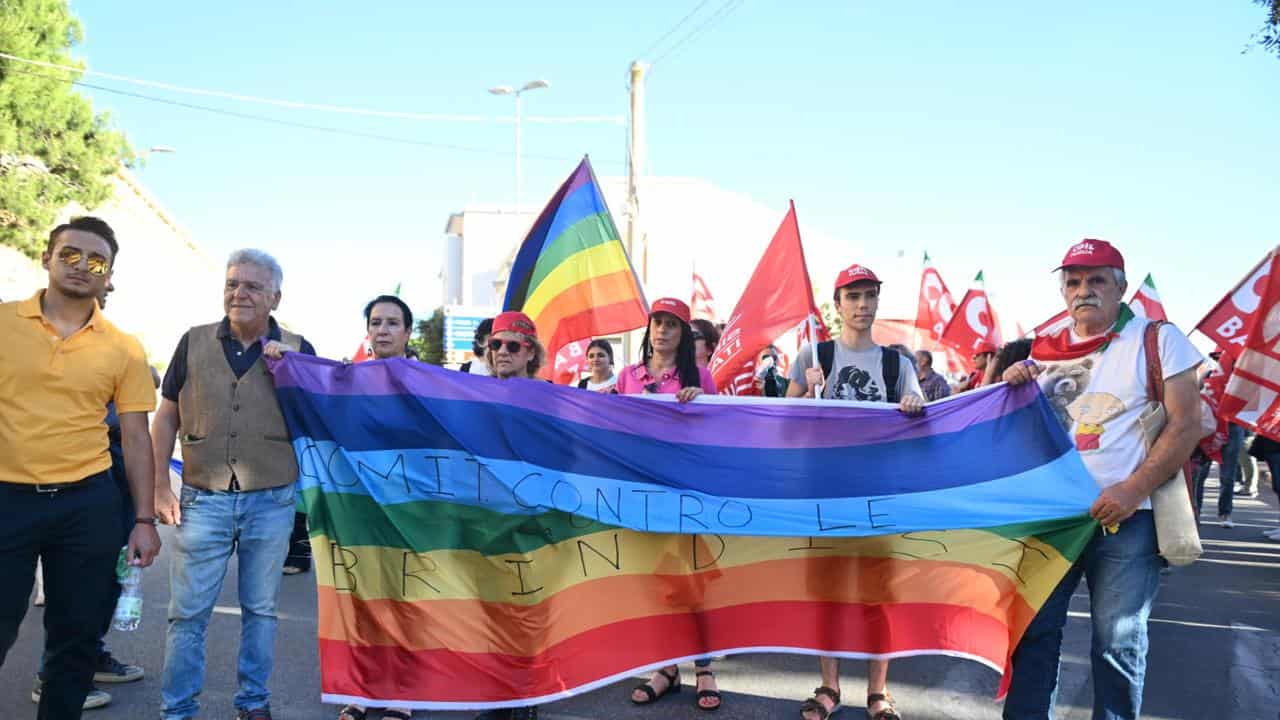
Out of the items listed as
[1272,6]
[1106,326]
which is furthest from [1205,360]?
[1272,6]

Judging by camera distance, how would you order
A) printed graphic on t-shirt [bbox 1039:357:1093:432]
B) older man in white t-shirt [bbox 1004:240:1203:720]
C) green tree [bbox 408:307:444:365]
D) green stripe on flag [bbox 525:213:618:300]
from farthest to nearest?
1. green tree [bbox 408:307:444:365]
2. green stripe on flag [bbox 525:213:618:300]
3. printed graphic on t-shirt [bbox 1039:357:1093:432]
4. older man in white t-shirt [bbox 1004:240:1203:720]

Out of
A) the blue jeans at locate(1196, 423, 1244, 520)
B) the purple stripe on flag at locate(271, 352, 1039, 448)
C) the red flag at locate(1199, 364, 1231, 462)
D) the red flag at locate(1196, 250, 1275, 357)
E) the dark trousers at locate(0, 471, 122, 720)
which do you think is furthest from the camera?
the blue jeans at locate(1196, 423, 1244, 520)

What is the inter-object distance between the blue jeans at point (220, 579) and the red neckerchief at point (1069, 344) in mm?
3268

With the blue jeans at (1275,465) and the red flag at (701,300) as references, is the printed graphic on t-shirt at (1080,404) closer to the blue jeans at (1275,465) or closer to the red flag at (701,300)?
the blue jeans at (1275,465)

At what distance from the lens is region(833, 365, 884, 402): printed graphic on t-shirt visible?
4.79m

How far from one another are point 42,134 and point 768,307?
15708mm

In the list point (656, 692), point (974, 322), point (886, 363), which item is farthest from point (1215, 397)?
point (656, 692)

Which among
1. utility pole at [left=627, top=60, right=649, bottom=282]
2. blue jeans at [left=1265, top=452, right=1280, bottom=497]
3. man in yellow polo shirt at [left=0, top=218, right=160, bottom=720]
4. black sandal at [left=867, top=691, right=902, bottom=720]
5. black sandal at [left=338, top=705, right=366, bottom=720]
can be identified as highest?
utility pole at [left=627, top=60, right=649, bottom=282]

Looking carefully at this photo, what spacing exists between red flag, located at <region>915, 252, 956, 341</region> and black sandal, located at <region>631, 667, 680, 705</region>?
9.59 metres

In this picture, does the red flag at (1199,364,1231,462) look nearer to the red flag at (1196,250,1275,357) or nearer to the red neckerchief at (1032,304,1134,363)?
the red flag at (1196,250,1275,357)

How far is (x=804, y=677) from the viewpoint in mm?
5254

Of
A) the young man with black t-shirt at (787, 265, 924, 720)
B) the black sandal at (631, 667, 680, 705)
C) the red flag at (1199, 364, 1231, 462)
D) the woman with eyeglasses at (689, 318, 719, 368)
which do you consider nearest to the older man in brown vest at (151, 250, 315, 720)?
the black sandal at (631, 667, 680, 705)

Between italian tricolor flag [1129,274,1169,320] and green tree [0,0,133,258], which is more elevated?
green tree [0,0,133,258]

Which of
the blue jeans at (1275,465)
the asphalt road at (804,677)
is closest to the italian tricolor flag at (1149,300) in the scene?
the blue jeans at (1275,465)
